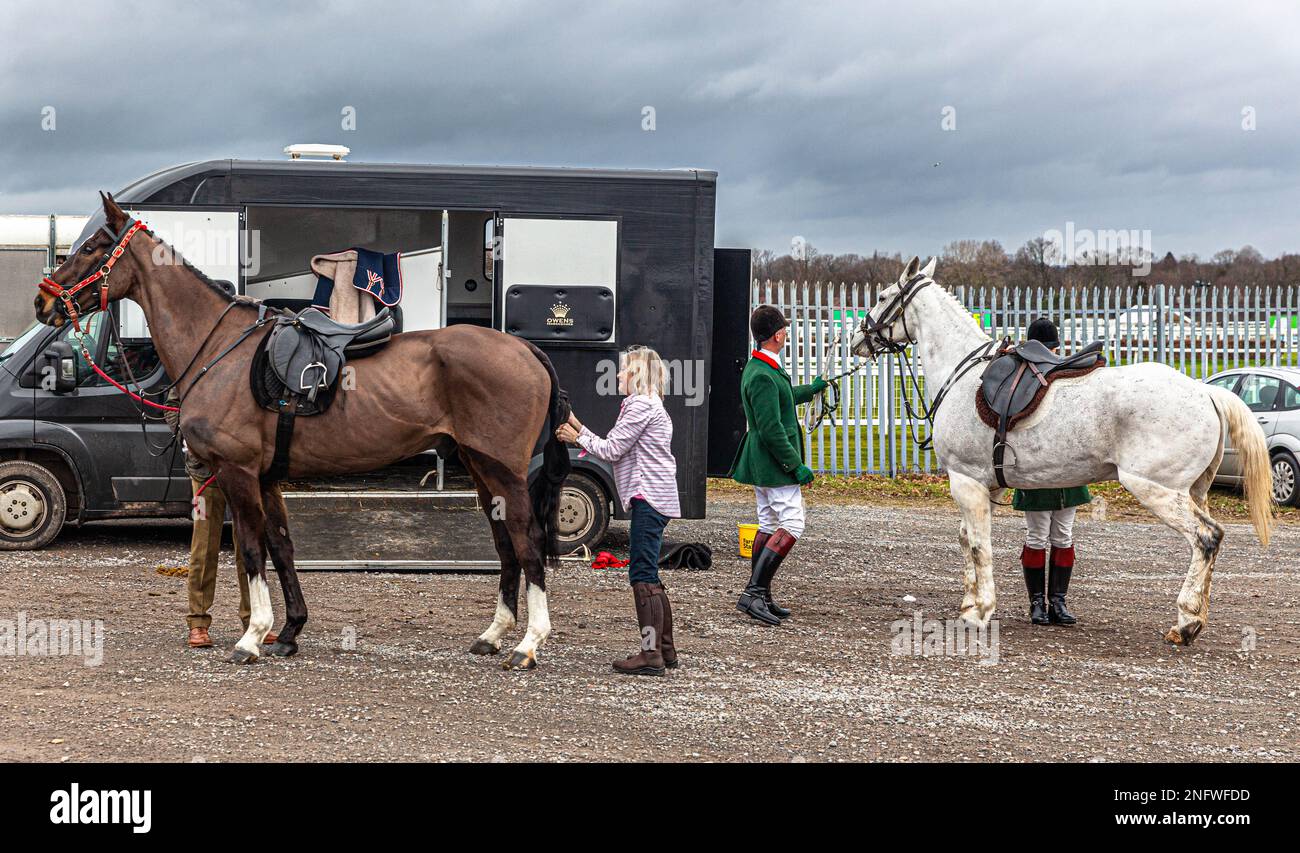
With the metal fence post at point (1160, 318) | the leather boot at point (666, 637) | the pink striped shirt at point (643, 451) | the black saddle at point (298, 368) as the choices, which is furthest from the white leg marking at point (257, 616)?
the metal fence post at point (1160, 318)

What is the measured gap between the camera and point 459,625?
311 inches

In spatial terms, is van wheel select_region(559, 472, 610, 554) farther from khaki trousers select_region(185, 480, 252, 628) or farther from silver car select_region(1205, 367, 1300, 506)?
silver car select_region(1205, 367, 1300, 506)

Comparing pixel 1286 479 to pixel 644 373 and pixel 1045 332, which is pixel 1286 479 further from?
pixel 644 373

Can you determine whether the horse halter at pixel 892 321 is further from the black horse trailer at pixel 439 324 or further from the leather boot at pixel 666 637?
the leather boot at pixel 666 637

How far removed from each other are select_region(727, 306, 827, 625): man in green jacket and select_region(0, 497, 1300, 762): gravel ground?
0.33 metres

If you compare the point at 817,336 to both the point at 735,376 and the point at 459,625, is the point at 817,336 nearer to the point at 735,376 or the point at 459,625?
the point at 735,376

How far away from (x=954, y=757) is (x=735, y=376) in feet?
21.0

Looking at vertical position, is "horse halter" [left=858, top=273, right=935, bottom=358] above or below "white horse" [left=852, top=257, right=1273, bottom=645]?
above

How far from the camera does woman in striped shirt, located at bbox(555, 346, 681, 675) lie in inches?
255

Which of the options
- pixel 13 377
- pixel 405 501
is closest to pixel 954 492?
pixel 405 501

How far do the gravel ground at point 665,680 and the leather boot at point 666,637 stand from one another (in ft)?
0.52

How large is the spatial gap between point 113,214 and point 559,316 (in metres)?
3.88

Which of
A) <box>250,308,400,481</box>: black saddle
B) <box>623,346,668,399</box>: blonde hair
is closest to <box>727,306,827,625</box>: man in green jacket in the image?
<box>623,346,668,399</box>: blonde hair

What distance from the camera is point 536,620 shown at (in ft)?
22.3
